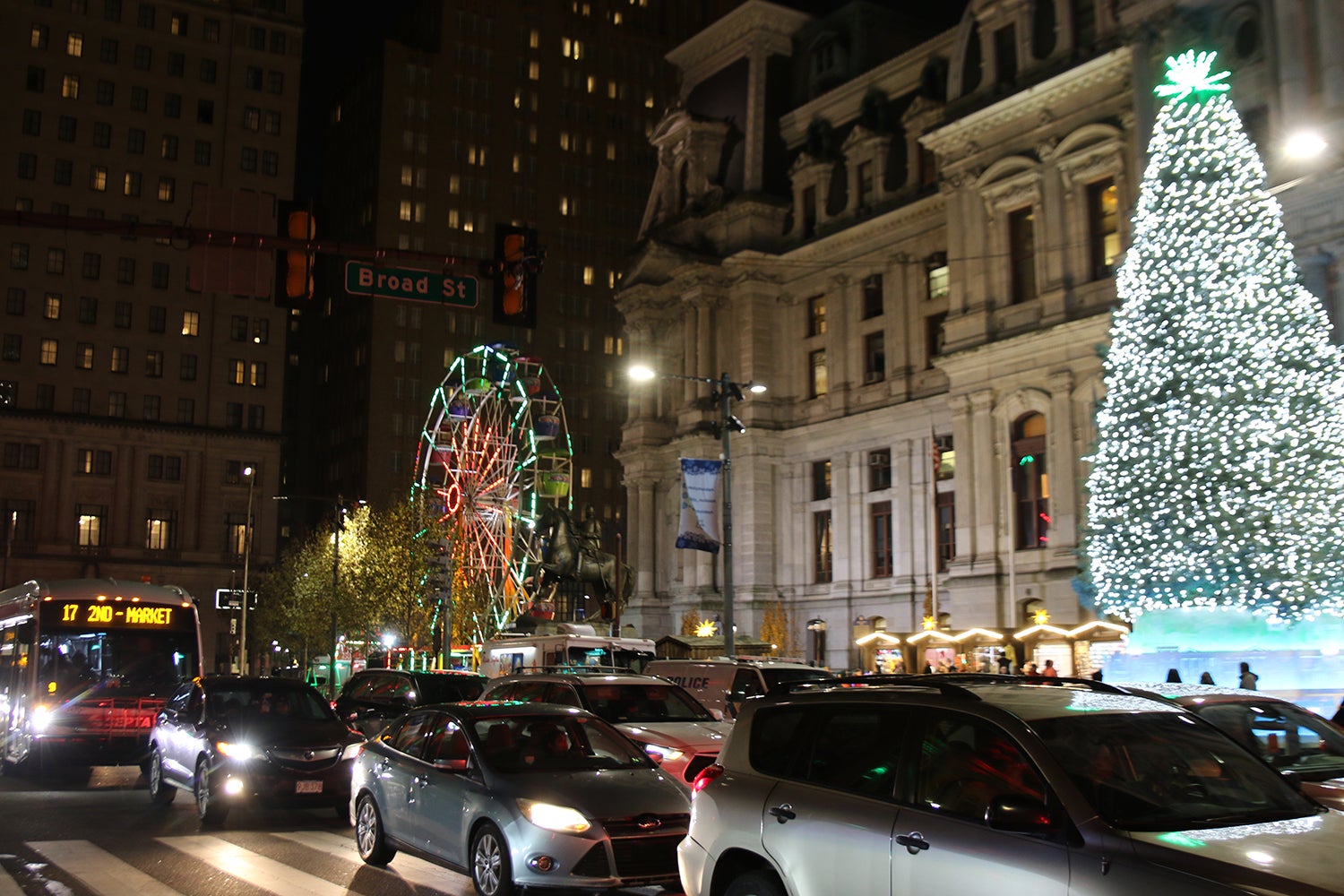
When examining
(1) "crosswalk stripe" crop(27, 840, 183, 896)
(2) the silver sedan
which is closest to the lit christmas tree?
(2) the silver sedan

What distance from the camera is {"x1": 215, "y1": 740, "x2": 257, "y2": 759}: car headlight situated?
53.1ft

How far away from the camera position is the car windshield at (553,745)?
12023mm

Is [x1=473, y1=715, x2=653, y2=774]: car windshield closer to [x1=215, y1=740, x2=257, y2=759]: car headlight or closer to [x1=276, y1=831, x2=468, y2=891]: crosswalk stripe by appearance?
[x1=276, y1=831, x2=468, y2=891]: crosswalk stripe

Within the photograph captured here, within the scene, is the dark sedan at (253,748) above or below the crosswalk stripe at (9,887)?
above

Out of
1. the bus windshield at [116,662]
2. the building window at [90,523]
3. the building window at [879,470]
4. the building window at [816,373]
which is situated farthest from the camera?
the building window at [90,523]

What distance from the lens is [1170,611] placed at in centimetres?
3025

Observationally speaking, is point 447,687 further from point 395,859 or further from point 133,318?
point 133,318

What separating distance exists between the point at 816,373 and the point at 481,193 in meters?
58.1

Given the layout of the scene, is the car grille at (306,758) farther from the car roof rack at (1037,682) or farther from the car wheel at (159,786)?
the car roof rack at (1037,682)

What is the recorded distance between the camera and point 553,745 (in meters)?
12.5

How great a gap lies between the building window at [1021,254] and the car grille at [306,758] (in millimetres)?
35312

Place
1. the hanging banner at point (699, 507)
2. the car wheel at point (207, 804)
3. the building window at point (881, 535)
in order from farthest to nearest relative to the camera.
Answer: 1. the building window at point (881, 535)
2. the hanging banner at point (699, 507)
3. the car wheel at point (207, 804)

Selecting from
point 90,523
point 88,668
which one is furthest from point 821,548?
point 90,523

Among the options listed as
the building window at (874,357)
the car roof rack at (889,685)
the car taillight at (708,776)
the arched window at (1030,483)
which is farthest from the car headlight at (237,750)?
the building window at (874,357)
